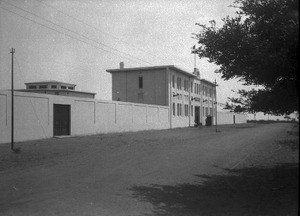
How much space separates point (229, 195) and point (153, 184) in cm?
214

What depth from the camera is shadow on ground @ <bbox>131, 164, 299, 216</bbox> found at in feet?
20.7

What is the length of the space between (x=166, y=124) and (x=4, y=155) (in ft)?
102

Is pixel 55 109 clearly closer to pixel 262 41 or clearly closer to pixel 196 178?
pixel 196 178

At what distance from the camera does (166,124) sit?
145 ft

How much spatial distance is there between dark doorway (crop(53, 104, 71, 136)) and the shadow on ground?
18.0 metres

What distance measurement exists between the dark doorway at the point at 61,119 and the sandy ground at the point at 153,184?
11.5 meters

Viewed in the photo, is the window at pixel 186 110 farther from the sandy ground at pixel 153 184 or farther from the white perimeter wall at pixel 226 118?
the sandy ground at pixel 153 184

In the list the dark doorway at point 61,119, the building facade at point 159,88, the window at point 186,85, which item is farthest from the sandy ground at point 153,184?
the window at point 186,85

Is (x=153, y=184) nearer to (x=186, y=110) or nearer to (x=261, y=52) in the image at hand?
(x=261, y=52)

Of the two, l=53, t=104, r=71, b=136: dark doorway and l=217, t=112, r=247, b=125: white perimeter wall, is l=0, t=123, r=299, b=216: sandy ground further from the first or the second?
l=217, t=112, r=247, b=125: white perimeter wall

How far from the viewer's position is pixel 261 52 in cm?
613

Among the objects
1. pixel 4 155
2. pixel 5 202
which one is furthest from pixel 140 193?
pixel 4 155

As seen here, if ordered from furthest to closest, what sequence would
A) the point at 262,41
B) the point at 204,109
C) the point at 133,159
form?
the point at 204,109, the point at 133,159, the point at 262,41

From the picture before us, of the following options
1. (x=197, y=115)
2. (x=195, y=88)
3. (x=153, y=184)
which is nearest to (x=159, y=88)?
(x=195, y=88)
